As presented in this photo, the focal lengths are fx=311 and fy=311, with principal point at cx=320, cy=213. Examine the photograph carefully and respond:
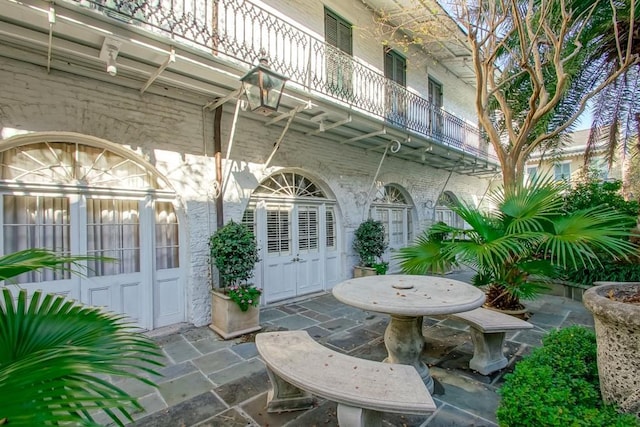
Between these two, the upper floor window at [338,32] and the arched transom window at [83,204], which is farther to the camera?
the upper floor window at [338,32]

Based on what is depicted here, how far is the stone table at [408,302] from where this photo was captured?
8.96 feet

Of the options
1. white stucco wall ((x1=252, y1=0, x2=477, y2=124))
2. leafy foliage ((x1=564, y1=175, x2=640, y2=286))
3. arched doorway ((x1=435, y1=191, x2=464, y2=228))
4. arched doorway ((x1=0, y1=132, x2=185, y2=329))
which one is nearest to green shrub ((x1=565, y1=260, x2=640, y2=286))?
leafy foliage ((x1=564, y1=175, x2=640, y2=286))

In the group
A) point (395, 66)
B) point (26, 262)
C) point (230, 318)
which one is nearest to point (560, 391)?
point (26, 262)

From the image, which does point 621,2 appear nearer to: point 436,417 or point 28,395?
point 436,417

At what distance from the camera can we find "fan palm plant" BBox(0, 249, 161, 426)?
782 mm

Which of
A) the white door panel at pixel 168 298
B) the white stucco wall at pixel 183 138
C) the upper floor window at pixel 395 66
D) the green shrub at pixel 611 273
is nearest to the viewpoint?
the white stucco wall at pixel 183 138

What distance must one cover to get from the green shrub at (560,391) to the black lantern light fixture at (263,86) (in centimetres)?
366

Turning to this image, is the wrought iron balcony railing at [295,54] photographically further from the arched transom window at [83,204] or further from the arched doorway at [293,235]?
the arched doorway at [293,235]

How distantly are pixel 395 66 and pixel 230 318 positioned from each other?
788 centimetres

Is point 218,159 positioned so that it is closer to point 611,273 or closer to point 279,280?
point 279,280

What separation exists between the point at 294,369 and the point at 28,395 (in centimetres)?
181

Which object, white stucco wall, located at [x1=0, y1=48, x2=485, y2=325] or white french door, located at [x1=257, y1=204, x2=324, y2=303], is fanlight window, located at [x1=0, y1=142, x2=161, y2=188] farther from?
white french door, located at [x1=257, y1=204, x2=324, y2=303]

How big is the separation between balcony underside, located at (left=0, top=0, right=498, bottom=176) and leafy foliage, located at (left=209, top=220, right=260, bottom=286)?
2.14m

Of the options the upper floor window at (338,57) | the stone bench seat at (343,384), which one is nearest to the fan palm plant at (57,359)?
the stone bench seat at (343,384)
